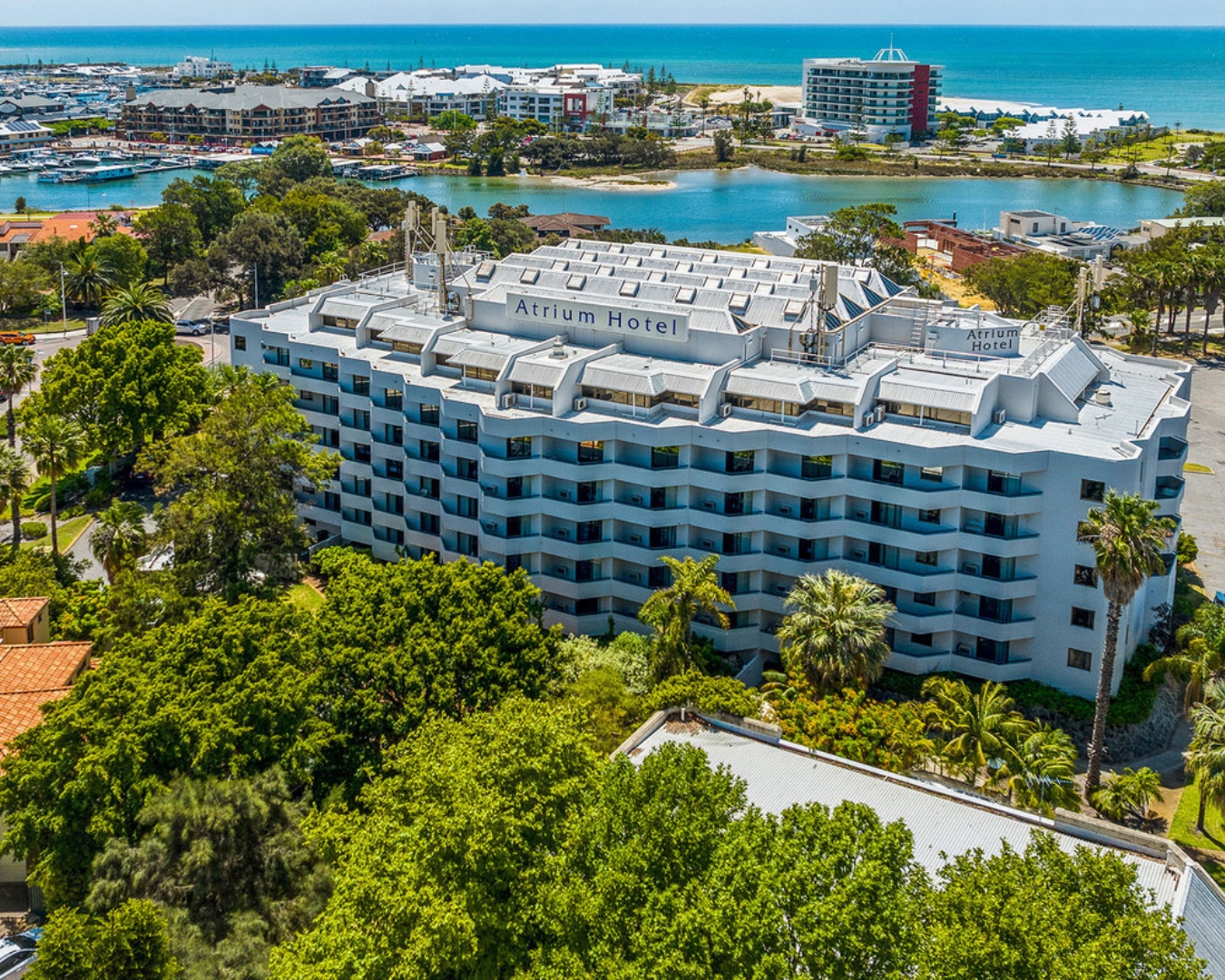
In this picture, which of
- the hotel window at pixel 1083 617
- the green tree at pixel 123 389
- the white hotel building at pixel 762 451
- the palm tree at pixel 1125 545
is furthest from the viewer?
the green tree at pixel 123 389

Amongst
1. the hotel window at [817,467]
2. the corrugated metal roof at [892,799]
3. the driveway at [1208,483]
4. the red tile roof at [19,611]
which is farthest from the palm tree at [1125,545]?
the red tile roof at [19,611]

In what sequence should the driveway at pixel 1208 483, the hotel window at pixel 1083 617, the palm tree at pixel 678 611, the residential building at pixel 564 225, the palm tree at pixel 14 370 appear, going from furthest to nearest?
the residential building at pixel 564 225, the palm tree at pixel 14 370, the driveway at pixel 1208 483, the hotel window at pixel 1083 617, the palm tree at pixel 678 611

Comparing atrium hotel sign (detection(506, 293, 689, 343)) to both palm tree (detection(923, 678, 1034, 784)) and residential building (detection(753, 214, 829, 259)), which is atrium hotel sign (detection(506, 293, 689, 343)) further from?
residential building (detection(753, 214, 829, 259))

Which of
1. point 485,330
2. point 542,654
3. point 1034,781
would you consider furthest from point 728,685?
point 485,330

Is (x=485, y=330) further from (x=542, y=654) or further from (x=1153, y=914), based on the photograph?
(x=1153, y=914)

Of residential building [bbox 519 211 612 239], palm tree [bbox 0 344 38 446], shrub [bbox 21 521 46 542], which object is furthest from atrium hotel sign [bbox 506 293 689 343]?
residential building [bbox 519 211 612 239]

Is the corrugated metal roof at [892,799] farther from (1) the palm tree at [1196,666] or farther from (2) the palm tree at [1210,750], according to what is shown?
(1) the palm tree at [1196,666]

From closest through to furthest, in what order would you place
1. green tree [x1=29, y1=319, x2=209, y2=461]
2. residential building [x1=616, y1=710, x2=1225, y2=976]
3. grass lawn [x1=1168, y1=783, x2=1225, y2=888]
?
residential building [x1=616, y1=710, x2=1225, y2=976]
grass lawn [x1=1168, y1=783, x2=1225, y2=888]
green tree [x1=29, y1=319, x2=209, y2=461]
